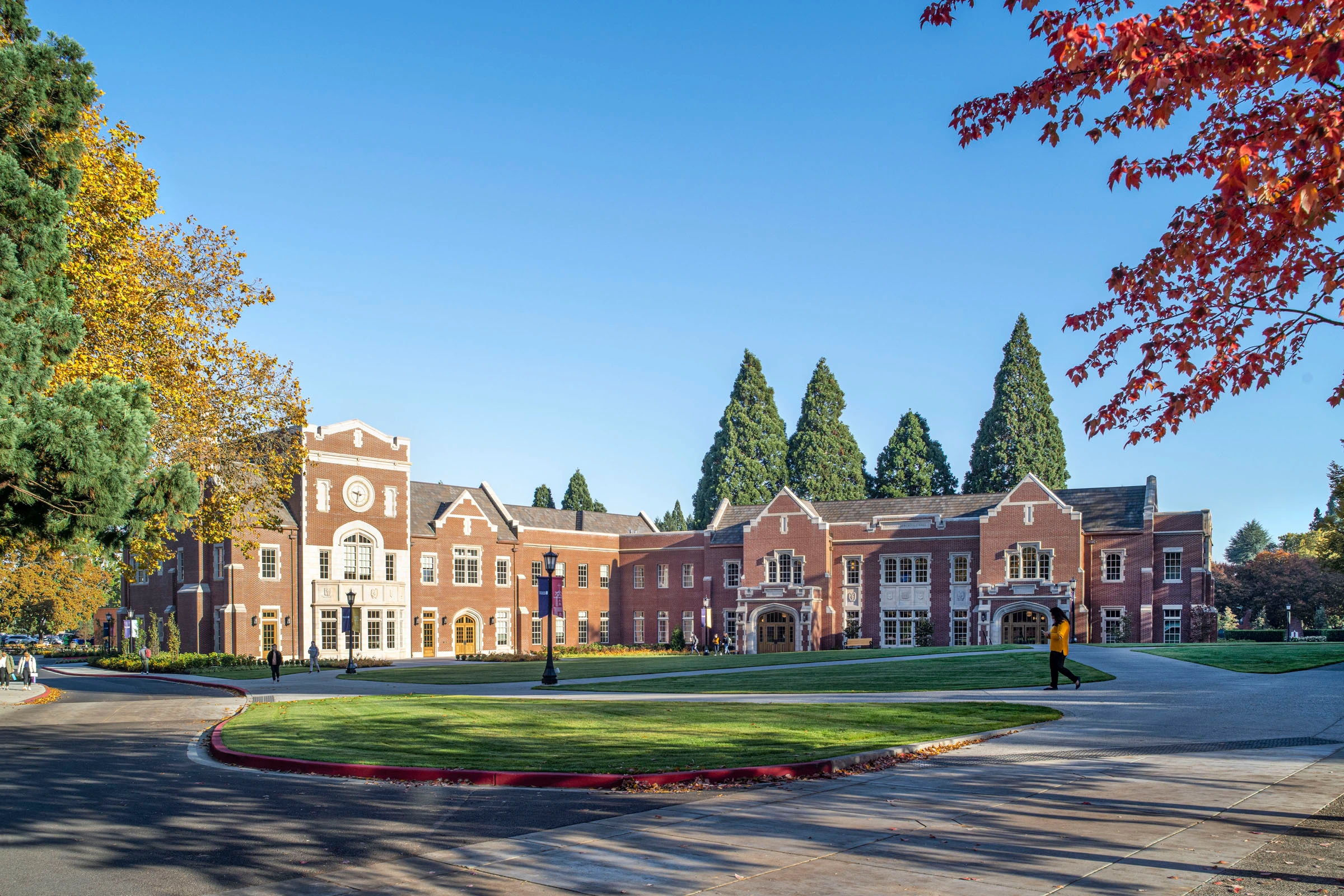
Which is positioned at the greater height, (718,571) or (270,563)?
(270,563)

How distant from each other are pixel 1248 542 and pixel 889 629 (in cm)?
14578

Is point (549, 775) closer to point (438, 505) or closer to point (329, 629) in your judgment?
point (329, 629)

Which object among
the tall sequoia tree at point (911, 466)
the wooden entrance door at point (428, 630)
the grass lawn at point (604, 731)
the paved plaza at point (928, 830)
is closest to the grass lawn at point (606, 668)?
the grass lawn at point (604, 731)

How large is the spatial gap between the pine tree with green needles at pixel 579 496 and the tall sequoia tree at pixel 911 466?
28.4 meters

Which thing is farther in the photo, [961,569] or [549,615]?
[961,569]

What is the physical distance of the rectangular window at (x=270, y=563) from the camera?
5362 cm

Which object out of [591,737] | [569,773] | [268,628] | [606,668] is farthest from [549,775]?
[268,628]

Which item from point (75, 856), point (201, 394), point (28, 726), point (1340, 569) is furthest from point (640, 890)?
point (1340, 569)

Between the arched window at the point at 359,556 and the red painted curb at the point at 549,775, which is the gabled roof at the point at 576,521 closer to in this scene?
the arched window at the point at 359,556

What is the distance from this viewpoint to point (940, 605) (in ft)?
195

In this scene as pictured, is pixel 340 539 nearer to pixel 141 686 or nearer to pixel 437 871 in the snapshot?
pixel 141 686

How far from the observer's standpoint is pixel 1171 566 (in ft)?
182

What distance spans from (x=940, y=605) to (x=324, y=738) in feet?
157

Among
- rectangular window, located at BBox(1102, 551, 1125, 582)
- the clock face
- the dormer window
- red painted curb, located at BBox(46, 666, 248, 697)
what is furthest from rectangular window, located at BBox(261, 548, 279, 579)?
rectangular window, located at BBox(1102, 551, 1125, 582)
